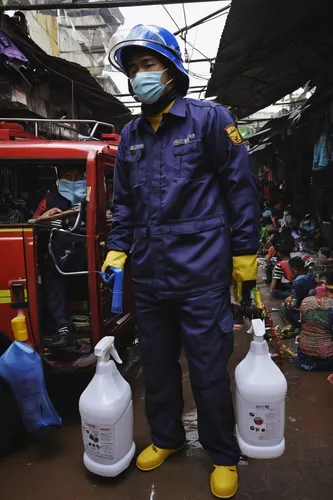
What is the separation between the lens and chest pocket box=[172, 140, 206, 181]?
2205 millimetres

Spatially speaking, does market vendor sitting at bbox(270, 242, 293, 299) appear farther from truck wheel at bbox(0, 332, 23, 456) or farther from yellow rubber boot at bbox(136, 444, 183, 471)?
truck wheel at bbox(0, 332, 23, 456)

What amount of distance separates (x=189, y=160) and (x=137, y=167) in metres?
0.34

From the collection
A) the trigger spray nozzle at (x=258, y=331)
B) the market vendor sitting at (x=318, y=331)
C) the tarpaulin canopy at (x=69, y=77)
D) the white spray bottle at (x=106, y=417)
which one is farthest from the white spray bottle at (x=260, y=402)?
the tarpaulin canopy at (x=69, y=77)

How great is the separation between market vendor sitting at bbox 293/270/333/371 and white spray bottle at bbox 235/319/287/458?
175 centimetres

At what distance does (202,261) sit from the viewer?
7.28 feet

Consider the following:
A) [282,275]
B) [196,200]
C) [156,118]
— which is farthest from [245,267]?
[282,275]

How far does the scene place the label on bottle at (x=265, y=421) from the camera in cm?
218

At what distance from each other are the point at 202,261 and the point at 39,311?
140 centimetres

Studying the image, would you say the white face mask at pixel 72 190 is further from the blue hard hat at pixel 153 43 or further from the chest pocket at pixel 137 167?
the blue hard hat at pixel 153 43

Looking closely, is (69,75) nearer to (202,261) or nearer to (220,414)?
(202,261)

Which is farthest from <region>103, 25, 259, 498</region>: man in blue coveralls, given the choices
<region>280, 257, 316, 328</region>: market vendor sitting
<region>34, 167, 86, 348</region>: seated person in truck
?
<region>280, 257, 316, 328</region>: market vendor sitting

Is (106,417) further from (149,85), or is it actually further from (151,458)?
(149,85)

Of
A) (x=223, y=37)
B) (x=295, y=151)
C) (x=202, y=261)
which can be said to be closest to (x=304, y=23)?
(x=223, y=37)

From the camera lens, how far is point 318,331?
3805 mm
